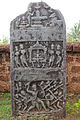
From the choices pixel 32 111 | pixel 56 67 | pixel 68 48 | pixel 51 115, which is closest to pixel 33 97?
pixel 32 111

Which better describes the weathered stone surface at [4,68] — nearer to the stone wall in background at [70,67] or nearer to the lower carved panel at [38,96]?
the stone wall in background at [70,67]

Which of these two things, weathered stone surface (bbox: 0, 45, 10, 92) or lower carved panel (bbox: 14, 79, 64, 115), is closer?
lower carved panel (bbox: 14, 79, 64, 115)

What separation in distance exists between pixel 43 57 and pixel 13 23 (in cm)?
81

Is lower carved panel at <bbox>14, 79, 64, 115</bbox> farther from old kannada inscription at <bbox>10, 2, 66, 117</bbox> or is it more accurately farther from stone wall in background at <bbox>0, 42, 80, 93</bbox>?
stone wall in background at <bbox>0, 42, 80, 93</bbox>

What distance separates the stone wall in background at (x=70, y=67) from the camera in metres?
4.31

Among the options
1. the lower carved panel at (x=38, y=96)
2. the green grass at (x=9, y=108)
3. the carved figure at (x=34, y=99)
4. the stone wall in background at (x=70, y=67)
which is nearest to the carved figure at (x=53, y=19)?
the lower carved panel at (x=38, y=96)

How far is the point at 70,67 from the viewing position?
4.49 m

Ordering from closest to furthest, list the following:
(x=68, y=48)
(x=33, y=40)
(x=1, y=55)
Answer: (x=33, y=40) → (x=68, y=48) → (x=1, y=55)

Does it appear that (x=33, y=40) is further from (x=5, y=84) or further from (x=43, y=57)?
(x=5, y=84)

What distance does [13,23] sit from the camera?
3.08 metres

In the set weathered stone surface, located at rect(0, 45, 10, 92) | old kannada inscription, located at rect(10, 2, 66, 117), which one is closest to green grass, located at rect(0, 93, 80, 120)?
old kannada inscription, located at rect(10, 2, 66, 117)

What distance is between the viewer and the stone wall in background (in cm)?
431

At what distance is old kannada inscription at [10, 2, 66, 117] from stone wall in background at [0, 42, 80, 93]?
1.27m

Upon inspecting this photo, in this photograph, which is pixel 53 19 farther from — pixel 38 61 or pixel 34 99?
pixel 34 99
